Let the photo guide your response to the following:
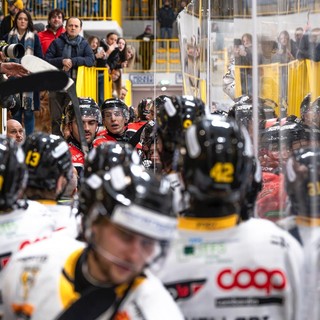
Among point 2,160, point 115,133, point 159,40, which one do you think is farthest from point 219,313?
point 159,40

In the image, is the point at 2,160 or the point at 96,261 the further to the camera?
the point at 2,160

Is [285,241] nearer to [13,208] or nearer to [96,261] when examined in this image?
[96,261]

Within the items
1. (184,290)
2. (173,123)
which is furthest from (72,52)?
(184,290)

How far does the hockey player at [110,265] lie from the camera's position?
251cm

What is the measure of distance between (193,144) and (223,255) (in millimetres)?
344

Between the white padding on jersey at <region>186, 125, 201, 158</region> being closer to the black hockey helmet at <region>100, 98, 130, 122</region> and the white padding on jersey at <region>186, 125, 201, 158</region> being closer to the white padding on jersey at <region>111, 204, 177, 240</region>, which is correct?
the white padding on jersey at <region>111, 204, 177, 240</region>

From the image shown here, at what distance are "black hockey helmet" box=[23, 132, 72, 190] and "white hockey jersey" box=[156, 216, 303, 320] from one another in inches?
41.3

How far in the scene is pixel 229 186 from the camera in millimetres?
2900

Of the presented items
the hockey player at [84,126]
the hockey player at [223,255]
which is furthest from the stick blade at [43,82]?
the hockey player at [84,126]

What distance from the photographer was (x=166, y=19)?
69.8ft

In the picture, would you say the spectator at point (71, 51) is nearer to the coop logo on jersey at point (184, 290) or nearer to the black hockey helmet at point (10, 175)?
the black hockey helmet at point (10, 175)

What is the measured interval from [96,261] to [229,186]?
1.73 ft

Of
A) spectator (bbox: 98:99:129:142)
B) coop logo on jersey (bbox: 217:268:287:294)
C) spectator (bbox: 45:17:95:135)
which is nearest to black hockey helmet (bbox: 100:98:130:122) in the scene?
spectator (bbox: 98:99:129:142)

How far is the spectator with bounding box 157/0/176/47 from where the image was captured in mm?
21203
